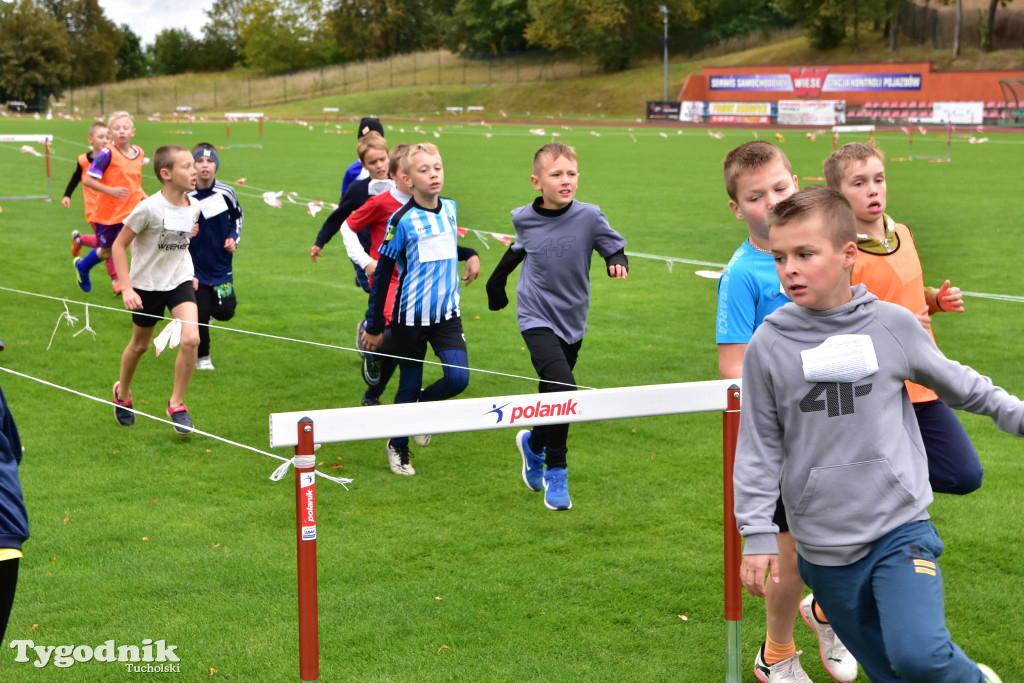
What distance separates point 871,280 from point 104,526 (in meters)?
4.09

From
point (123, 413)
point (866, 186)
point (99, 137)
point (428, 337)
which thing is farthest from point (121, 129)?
point (866, 186)

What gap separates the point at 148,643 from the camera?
440cm

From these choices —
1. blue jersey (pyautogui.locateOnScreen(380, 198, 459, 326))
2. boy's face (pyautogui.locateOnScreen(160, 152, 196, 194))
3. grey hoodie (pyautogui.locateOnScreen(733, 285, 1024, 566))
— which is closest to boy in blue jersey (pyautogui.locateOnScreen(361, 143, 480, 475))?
blue jersey (pyautogui.locateOnScreen(380, 198, 459, 326))

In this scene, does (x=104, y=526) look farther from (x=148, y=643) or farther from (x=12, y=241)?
(x=12, y=241)

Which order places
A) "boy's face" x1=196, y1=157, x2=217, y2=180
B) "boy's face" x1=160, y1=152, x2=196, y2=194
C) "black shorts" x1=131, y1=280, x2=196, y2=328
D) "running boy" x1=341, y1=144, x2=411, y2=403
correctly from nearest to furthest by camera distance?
"boy's face" x1=160, y1=152, x2=196, y2=194
"black shorts" x1=131, y1=280, x2=196, y2=328
"running boy" x1=341, y1=144, x2=411, y2=403
"boy's face" x1=196, y1=157, x2=217, y2=180

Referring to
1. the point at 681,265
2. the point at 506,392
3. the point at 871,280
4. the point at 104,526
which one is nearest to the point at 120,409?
the point at 104,526

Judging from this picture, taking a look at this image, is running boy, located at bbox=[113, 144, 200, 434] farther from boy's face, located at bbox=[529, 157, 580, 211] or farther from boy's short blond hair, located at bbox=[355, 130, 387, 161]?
boy's face, located at bbox=[529, 157, 580, 211]

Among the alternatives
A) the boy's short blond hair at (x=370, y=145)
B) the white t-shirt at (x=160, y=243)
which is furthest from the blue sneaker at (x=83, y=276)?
the white t-shirt at (x=160, y=243)

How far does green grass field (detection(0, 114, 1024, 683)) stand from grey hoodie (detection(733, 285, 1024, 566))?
133 centimetres

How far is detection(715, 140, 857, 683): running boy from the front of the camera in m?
4.00

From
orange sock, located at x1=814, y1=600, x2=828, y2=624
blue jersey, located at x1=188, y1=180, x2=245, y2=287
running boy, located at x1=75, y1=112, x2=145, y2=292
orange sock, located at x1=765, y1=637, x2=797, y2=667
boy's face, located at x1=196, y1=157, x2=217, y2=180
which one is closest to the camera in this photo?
orange sock, located at x1=765, y1=637, x2=797, y2=667

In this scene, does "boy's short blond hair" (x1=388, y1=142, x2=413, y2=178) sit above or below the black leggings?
above

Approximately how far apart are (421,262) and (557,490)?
1.63 meters

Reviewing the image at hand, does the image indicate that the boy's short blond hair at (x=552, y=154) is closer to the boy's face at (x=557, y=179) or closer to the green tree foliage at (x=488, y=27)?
the boy's face at (x=557, y=179)
